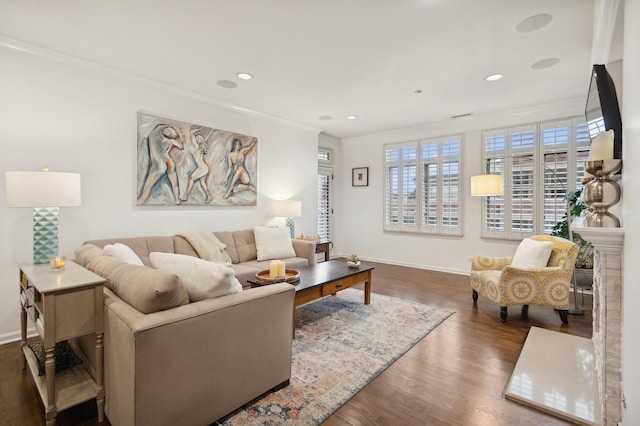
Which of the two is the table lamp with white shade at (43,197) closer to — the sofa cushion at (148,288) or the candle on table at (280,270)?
the sofa cushion at (148,288)

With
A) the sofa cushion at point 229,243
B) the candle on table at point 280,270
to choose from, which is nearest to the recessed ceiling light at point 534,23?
the candle on table at point 280,270

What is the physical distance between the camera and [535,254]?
11.1ft

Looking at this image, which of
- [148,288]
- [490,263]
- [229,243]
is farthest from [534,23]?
[229,243]

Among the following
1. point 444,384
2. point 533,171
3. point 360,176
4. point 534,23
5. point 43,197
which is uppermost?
point 534,23

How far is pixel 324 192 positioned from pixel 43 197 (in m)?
5.04

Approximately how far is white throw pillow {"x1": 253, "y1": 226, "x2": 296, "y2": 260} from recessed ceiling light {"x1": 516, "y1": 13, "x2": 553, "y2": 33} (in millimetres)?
3388

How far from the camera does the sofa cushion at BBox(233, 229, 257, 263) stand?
4185mm

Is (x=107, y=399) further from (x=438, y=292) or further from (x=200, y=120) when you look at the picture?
(x=438, y=292)

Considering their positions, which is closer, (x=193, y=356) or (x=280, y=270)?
(x=193, y=356)

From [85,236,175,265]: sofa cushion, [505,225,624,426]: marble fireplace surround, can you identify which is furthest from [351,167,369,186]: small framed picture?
[505,225,624,426]: marble fireplace surround

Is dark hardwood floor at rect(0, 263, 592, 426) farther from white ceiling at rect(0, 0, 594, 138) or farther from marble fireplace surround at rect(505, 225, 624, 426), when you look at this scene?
white ceiling at rect(0, 0, 594, 138)

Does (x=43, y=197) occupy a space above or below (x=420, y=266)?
above

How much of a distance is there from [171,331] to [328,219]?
18.3ft

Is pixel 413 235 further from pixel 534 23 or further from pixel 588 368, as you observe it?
pixel 534 23
